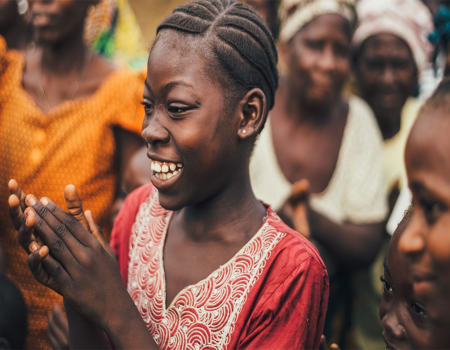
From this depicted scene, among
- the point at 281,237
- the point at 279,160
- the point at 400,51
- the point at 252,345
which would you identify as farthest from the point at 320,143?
the point at 252,345

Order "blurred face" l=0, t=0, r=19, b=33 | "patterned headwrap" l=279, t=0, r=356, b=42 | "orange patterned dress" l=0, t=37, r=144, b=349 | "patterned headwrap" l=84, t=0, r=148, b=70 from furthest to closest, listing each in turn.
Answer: "patterned headwrap" l=84, t=0, r=148, b=70, "blurred face" l=0, t=0, r=19, b=33, "patterned headwrap" l=279, t=0, r=356, b=42, "orange patterned dress" l=0, t=37, r=144, b=349

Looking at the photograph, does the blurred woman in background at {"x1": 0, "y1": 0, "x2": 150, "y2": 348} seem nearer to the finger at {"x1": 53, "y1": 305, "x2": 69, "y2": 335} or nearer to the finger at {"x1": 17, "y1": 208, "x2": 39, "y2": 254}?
the finger at {"x1": 53, "y1": 305, "x2": 69, "y2": 335}

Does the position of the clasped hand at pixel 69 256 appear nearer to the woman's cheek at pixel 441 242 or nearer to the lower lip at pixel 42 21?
the woman's cheek at pixel 441 242

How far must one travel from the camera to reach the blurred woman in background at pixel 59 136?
2.68 meters

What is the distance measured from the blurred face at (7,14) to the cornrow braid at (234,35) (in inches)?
80.6

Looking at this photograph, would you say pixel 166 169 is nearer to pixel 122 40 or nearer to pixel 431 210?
pixel 431 210

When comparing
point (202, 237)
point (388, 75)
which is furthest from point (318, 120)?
point (202, 237)

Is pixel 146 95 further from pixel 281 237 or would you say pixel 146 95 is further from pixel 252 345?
pixel 252 345

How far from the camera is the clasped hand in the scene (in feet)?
5.17

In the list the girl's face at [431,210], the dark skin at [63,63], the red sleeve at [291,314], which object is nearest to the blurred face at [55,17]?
the dark skin at [63,63]

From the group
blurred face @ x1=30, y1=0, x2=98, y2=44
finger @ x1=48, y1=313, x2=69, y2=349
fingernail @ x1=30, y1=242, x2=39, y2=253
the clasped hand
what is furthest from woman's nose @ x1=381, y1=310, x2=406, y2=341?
blurred face @ x1=30, y1=0, x2=98, y2=44

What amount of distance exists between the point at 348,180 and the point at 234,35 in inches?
61.6

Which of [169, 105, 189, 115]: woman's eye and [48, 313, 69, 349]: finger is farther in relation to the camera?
[48, 313, 69, 349]: finger

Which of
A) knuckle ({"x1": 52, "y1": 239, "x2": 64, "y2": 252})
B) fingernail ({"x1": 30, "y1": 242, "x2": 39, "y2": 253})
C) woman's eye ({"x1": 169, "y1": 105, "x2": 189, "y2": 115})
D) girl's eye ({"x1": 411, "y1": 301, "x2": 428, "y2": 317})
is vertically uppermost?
woman's eye ({"x1": 169, "y1": 105, "x2": 189, "y2": 115})
